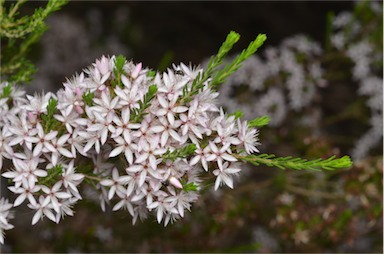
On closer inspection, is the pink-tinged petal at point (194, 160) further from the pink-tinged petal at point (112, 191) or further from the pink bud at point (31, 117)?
the pink bud at point (31, 117)

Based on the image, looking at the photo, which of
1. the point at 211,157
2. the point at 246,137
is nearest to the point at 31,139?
the point at 211,157

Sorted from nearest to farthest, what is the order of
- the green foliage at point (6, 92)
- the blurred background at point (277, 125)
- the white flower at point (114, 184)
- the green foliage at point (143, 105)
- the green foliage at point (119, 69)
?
the green foliage at point (143, 105) → the green foliage at point (119, 69) → the white flower at point (114, 184) → the green foliage at point (6, 92) → the blurred background at point (277, 125)

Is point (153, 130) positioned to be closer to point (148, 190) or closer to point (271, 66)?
point (148, 190)

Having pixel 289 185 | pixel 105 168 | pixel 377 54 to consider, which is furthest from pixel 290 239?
pixel 105 168

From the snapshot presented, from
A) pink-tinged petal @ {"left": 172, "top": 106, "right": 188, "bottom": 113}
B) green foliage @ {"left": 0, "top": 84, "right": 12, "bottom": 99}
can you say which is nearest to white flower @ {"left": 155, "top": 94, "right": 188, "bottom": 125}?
pink-tinged petal @ {"left": 172, "top": 106, "right": 188, "bottom": 113}

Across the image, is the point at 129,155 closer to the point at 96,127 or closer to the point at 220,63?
the point at 96,127

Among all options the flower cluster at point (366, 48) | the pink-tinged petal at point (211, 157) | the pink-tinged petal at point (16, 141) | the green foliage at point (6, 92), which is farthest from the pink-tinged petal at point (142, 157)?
the flower cluster at point (366, 48)
